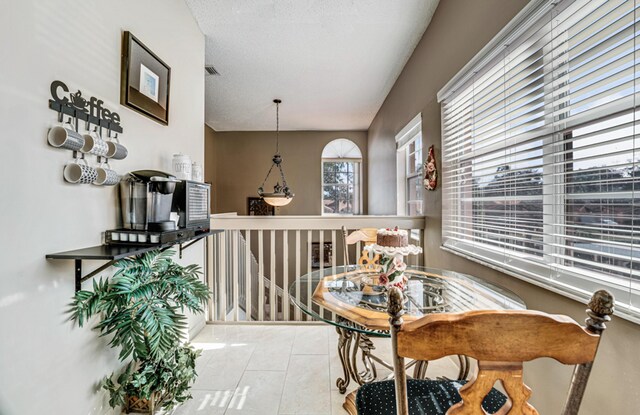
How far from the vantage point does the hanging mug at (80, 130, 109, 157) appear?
4.34 feet

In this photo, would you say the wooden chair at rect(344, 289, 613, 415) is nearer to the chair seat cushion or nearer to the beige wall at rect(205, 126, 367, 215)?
the chair seat cushion

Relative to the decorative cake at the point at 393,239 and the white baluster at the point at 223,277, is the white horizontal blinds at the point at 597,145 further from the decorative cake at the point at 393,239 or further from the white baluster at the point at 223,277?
the white baluster at the point at 223,277

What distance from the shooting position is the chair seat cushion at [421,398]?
3.29ft

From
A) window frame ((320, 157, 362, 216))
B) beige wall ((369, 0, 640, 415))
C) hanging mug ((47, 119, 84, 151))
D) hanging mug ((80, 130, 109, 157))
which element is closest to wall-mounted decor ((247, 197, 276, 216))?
window frame ((320, 157, 362, 216))

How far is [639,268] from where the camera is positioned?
3.04ft

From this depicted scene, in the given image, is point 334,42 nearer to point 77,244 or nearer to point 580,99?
point 580,99

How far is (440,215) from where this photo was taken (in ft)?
7.97

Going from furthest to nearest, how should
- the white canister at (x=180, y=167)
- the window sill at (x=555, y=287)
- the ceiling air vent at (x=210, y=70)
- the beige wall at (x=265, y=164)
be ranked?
the beige wall at (x=265, y=164)
the ceiling air vent at (x=210, y=70)
the white canister at (x=180, y=167)
the window sill at (x=555, y=287)

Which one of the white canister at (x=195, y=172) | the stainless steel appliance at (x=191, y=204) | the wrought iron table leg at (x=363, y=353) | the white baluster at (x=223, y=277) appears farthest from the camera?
the white baluster at (x=223, y=277)

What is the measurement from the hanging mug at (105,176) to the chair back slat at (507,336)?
1550 millimetres

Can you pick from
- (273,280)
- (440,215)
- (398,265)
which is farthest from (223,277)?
(440,215)

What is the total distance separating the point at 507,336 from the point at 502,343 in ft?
0.06

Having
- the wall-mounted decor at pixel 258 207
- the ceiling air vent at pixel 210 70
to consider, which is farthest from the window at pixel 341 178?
the ceiling air vent at pixel 210 70

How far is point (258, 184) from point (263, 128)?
46.8 inches
